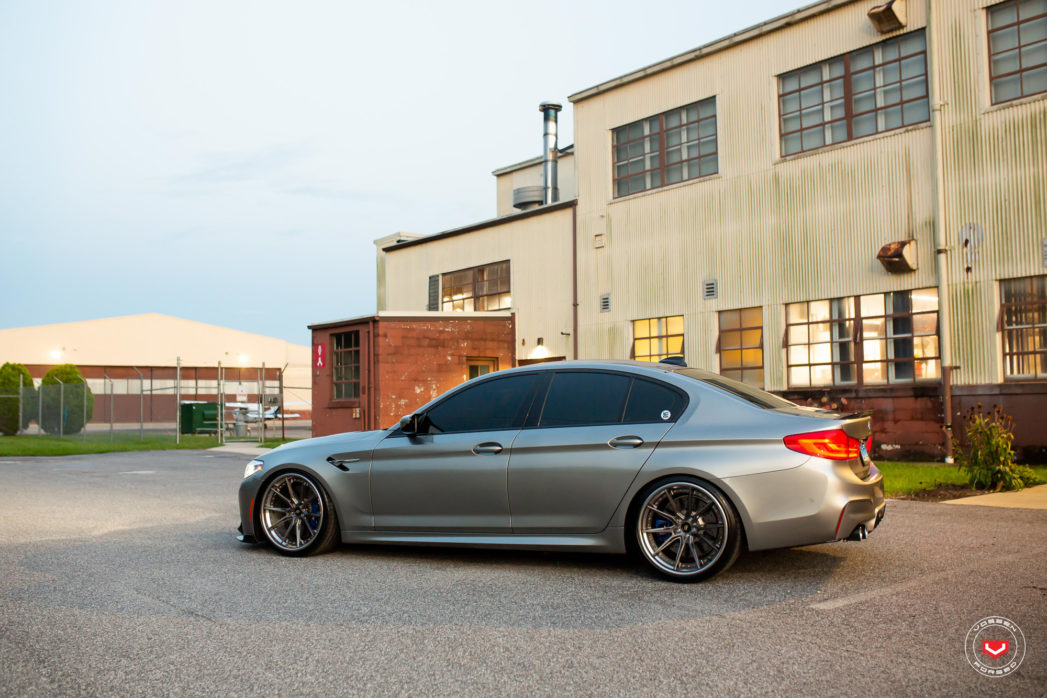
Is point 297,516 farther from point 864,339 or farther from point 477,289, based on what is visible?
point 477,289

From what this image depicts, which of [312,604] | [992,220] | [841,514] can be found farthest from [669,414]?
[992,220]

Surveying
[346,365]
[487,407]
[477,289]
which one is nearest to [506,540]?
[487,407]

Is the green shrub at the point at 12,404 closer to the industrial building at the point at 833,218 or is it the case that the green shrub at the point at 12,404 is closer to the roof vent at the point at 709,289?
the industrial building at the point at 833,218

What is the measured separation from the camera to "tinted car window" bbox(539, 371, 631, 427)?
6398 mm

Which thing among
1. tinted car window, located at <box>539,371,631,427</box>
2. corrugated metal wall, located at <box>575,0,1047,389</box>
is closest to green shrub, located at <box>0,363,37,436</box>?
corrugated metal wall, located at <box>575,0,1047,389</box>

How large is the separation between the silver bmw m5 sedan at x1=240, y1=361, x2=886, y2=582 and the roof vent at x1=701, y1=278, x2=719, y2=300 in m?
12.3

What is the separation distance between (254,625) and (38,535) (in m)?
4.60

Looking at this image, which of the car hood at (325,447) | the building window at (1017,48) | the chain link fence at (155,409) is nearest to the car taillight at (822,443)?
the car hood at (325,447)

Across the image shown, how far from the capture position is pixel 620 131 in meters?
20.9

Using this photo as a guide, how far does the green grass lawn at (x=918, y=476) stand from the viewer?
1122cm

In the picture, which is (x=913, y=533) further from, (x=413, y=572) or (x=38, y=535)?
(x=38, y=535)

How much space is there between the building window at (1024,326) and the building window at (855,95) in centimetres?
343

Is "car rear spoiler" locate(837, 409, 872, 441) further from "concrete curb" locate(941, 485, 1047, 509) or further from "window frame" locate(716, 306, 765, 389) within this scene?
"window frame" locate(716, 306, 765, 389)

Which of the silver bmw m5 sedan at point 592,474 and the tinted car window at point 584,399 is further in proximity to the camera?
the tinted car window at point 584,399
